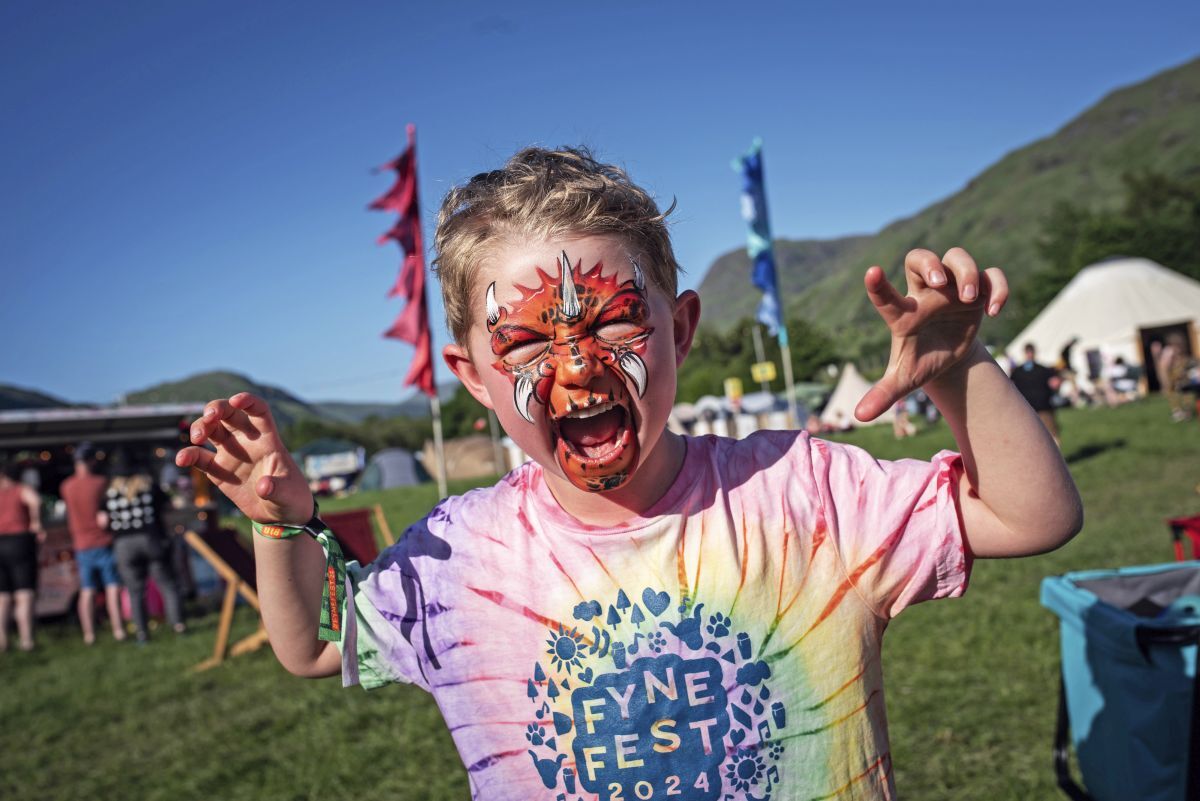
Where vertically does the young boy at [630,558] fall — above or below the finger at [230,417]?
below

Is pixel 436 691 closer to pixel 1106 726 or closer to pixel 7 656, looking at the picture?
pixel 1106 726

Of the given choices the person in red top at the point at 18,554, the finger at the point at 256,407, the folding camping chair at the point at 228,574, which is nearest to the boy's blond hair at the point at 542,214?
the finger at the point at 256,407

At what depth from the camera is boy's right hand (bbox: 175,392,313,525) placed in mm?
1518

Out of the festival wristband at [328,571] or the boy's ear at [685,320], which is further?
the boy's ear at [685,320]

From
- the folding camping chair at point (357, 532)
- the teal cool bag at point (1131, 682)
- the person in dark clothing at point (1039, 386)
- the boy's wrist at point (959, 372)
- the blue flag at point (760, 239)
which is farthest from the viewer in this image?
the blue flag at point (760, 239)

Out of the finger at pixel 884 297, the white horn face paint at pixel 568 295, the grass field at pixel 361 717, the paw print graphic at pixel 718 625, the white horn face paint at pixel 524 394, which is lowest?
the grass field at pixel 361 717

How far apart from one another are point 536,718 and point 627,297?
30.6 inches

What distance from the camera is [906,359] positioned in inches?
50.4

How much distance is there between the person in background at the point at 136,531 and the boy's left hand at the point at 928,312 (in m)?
8.66

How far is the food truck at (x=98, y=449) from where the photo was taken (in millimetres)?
10383

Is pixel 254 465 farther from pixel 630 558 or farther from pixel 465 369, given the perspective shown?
pixel 630 558

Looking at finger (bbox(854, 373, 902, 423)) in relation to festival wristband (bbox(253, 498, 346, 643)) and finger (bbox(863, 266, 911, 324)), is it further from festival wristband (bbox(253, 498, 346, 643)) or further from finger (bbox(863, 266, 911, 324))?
festival wristband (bbox(253, 498, 346, 643))

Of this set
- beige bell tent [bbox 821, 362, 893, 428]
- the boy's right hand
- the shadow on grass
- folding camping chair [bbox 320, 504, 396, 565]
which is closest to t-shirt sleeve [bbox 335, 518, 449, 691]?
the boy's right hand

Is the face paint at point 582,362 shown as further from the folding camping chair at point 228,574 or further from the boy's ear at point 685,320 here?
the folding camping chair at point 228,574
